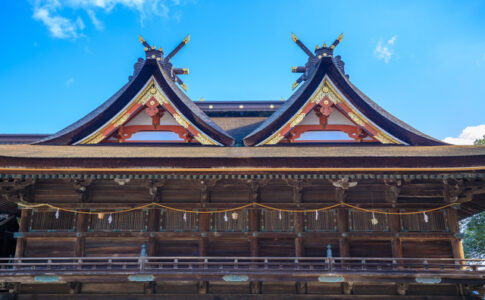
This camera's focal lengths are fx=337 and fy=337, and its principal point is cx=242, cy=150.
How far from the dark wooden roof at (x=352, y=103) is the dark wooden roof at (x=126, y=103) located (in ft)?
4.63

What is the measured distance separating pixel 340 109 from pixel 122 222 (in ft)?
30.6

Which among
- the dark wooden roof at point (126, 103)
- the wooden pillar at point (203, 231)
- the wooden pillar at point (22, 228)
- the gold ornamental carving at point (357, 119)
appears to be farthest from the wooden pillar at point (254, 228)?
the wooden pillar at point (22, 228)

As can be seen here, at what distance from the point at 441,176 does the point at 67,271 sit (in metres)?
11.4

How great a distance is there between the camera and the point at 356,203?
11508mm

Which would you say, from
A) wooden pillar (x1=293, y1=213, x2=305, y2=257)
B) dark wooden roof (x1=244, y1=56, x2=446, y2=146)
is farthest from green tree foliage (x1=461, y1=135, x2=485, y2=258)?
wooden pillar (x1=293, y1=213, x2=305, y2=257)

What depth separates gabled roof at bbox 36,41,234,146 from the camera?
12888 millimetres

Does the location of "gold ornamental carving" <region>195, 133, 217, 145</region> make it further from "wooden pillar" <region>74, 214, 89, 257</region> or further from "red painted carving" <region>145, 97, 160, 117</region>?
"wooden pillar" <region>74, 214, 89, 257</region>

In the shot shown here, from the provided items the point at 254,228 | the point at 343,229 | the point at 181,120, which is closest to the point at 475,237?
the point at 343,229

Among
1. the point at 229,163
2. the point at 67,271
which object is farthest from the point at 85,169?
the point at 229,163

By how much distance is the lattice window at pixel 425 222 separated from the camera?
11.3m

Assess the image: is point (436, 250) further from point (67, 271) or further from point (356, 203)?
point (67, 271)

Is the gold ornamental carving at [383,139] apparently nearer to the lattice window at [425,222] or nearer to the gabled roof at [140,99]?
the lattice window at [425,222]

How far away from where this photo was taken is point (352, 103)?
531 inches

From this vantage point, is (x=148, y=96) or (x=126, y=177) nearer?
(x=126, y=177)
